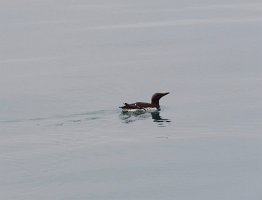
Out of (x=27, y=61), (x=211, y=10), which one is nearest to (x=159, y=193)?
(x=27, y=61)

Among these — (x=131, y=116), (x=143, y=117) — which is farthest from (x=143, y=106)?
(x=131, y=116)

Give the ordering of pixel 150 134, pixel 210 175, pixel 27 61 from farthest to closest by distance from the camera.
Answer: pixel 27 61 < pixel 150 134 < pixel 210 175

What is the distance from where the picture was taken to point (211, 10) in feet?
332

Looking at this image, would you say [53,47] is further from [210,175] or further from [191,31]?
[210,175]

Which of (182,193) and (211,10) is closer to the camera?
(182,193)

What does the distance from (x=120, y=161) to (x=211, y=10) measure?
7397 cm

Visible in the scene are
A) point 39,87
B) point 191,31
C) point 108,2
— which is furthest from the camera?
point 108,2

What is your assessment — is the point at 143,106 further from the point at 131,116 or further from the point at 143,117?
the point at 131,116

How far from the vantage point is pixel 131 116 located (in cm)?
3744

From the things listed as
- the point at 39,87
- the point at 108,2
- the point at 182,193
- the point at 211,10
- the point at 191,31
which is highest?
the point at 108,2

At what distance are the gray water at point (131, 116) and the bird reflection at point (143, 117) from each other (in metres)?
0.08

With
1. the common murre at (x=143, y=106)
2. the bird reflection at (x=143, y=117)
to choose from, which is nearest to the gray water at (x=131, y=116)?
the bird reflection at (x=143, y=117)

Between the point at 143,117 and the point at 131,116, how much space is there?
→ 61cm

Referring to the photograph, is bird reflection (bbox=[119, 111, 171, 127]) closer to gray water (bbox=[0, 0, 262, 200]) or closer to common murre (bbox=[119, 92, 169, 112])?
gray water (bbox=[0, 0, 262, 200])
